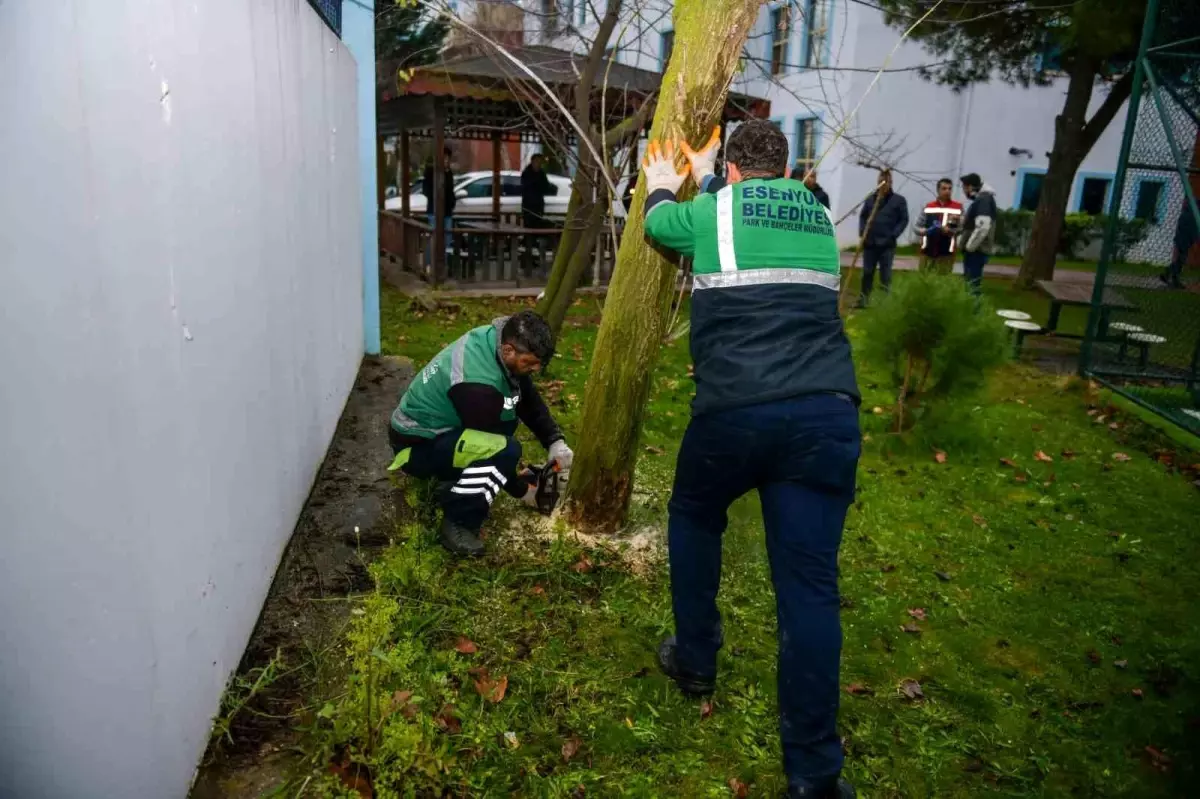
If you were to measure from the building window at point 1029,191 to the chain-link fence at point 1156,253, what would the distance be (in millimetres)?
15310

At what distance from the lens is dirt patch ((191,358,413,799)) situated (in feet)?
8.61

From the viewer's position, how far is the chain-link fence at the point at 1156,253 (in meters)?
7.68

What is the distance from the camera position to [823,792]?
8.87 feet

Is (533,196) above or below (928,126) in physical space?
below

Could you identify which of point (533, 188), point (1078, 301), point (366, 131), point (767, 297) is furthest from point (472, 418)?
point (533, 188)

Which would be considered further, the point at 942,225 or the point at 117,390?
the point at 942,225

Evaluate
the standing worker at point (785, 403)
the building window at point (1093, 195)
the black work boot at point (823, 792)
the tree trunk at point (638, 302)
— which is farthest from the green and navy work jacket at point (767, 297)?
the building window at point (1093, 195)

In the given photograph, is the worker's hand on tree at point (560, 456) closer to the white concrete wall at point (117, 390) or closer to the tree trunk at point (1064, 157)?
the white concrete wall at point (117, 390)

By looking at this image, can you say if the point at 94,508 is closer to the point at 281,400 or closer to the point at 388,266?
the point at 281,400

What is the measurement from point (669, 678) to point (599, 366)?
1.47 meters

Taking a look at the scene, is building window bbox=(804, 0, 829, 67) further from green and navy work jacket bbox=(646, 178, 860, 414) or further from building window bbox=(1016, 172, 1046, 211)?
building window bbox=(1016, 172, 1046, 211)

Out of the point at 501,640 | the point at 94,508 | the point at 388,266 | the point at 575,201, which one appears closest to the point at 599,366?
the point at 501,640

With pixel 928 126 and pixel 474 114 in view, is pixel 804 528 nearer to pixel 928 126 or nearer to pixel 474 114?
pixel 474 114

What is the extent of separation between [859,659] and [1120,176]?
6192 mm
